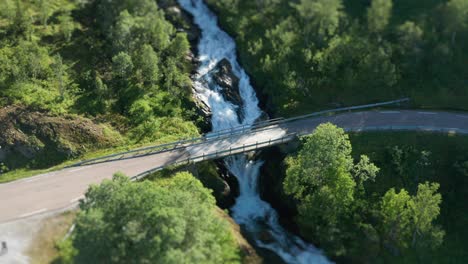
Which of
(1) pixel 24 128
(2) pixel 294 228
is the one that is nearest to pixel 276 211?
(2) pixel 294 228

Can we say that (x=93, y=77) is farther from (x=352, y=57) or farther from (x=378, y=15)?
(x=378, y=15)

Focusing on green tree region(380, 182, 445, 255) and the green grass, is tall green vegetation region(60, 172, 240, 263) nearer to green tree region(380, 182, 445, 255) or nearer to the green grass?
green tree region(380, 182, 445, 255)

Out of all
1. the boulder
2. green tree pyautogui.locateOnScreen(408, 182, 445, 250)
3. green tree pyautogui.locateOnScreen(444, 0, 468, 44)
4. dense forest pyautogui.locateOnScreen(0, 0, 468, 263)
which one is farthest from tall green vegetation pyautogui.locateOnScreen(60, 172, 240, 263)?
green tree pyautogui.locateOnScreen(444, 0, 468, 44)

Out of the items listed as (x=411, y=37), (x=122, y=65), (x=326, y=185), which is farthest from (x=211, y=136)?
(x=411, y=37)

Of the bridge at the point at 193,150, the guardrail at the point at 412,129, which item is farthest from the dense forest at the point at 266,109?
the bridge at the point at 193,150

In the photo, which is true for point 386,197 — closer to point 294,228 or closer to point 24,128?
point 294,228
